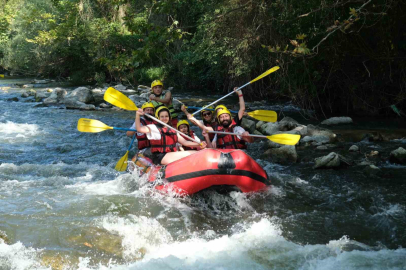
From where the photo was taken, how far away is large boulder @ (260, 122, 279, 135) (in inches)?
305

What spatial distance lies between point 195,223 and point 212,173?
54 cm

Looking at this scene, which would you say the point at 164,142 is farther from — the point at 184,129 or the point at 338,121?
the point at 338,121

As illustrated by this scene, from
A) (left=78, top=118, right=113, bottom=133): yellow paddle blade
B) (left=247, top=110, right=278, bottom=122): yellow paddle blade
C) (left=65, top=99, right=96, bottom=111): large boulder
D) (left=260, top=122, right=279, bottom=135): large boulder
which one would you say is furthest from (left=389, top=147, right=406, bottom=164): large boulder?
(left=65, top=99, right=96, bottom=111): large boulder

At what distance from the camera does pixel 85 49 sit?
715 inches

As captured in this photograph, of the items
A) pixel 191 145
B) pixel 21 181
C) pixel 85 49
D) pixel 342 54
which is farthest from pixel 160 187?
pixel 85 49

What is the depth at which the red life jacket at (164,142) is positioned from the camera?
5090 millimetres

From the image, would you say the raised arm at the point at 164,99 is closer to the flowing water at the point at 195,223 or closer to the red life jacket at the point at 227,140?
the flowing water at the point at 195,223

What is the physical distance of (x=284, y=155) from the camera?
628 cm

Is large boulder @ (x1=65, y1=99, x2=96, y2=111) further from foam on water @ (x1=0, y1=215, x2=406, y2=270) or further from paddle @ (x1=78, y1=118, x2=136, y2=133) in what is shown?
foam on water @ (x1=0, y1=215, x2=406, y2=270)

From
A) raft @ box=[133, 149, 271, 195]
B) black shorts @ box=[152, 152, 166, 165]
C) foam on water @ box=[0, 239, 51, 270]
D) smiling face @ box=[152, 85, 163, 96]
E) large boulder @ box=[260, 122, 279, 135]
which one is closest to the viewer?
foam on water @ box=[0, 239, 51, 270]

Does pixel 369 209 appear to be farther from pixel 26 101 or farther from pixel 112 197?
pixel 26 101

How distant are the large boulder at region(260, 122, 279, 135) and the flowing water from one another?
73.6 inches

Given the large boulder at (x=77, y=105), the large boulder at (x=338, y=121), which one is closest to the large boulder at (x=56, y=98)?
the large boulder at (x=77, y=105)

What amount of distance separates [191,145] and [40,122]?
19.0 feet
